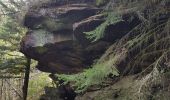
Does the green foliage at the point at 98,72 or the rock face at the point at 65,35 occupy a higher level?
the rock face at the point at 65,35

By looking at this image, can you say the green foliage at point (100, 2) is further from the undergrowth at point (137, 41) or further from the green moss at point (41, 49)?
the green moss at point (41, 49)

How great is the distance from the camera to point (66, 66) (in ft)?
34.1

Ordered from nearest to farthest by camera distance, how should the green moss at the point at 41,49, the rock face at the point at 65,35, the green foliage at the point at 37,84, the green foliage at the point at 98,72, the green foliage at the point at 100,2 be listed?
the green foliage at the point at 98,72 < the green foliage at the point at 100,2 < the rock face at the point at 65,35 < the green moss at the point at 41,49 < the green foliage at the point at 37,84

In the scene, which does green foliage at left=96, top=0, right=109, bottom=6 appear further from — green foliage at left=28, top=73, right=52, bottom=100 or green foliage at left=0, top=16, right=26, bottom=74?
green foliage at left=28, top=73, right=52, bottom=100

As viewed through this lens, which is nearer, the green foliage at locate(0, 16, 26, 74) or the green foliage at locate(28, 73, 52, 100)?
the green foliage at locate(0, 16, 26, 74)

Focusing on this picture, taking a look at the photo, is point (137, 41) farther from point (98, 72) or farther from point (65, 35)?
point (65, 35)

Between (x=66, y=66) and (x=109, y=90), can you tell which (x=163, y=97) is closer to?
(x=109, y=90)

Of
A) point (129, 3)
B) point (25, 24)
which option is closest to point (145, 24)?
point (129, 3)

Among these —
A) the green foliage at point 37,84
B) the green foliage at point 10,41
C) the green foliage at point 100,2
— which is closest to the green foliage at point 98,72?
the green foliage at point 100,2

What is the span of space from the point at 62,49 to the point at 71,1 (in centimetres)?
166

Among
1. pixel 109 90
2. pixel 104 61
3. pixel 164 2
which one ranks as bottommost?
pixel 109 90

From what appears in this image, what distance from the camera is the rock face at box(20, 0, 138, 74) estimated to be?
922 cm

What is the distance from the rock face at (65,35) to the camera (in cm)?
922

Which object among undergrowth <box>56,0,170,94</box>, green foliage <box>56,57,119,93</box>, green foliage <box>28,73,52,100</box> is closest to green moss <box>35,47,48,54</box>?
undergrowth <box>56,0,170,94</box>
